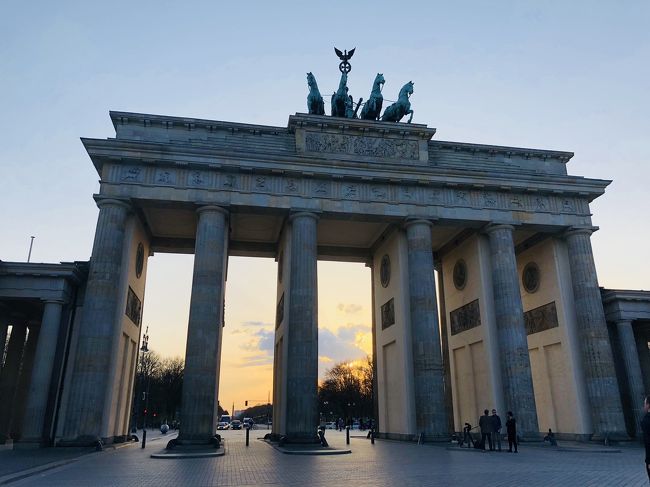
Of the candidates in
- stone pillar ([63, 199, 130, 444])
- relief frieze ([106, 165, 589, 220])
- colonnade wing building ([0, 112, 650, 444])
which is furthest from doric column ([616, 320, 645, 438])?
stone pillar ([63, 199, 130, 444])

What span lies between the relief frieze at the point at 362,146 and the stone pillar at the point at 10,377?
65.4 feet

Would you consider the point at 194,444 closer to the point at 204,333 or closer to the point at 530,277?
the point at 204,333

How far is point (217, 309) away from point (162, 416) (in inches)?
3121

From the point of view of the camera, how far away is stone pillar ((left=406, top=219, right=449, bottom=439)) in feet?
84.9

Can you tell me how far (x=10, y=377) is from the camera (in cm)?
2877

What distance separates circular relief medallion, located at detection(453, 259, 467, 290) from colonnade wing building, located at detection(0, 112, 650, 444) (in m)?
0.16

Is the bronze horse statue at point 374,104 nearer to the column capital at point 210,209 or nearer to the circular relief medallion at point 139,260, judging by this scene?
the column capital at point 210,209

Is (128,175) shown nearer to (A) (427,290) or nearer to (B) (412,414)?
(A) (427,290)

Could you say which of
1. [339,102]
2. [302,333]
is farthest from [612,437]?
[339,102]

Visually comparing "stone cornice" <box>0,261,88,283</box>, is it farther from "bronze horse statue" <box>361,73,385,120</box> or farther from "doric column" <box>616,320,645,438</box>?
"doric column" <box>616,320,645,438</box>

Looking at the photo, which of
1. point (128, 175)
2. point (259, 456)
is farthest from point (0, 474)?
point (128, 175)

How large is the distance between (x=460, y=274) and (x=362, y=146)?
1103 cm

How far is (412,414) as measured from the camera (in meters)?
27.7

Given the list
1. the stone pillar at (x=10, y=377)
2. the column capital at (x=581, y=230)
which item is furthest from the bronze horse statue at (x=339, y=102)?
the stone pillar at (x=10, y=377)
